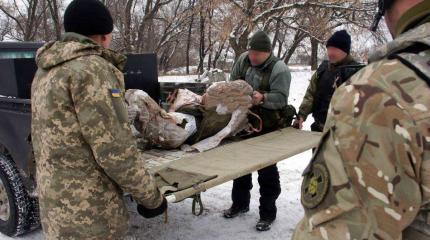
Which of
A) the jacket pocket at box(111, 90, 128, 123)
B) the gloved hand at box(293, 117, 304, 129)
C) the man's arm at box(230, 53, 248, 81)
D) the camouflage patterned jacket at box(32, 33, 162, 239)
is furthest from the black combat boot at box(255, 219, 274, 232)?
the jacket pocket at box(111, 90, 128, 123)

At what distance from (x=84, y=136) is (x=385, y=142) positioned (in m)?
1.41

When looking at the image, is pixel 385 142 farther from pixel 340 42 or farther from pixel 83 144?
pixel 340 42

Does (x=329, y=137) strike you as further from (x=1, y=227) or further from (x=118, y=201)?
(x=1, y=227)

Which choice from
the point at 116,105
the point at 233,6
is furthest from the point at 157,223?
the point at 233,6

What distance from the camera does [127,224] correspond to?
91.7 inches

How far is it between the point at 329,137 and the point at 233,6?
15839 millimetres

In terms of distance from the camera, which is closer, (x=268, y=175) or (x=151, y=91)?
(x=268, y=175)

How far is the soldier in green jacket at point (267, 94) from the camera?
3.96 metres

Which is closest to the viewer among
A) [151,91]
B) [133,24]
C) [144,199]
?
[144,199]

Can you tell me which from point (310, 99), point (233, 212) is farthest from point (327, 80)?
point (233, 212)

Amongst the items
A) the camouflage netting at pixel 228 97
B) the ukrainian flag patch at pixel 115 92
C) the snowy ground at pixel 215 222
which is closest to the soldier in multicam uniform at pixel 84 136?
the ukrainian flag patch at pixel 115 92

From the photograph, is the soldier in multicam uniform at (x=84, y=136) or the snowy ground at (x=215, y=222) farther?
the snowy ground at (x=215, y=222)

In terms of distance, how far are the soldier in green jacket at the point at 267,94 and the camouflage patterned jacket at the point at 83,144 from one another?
1.97m

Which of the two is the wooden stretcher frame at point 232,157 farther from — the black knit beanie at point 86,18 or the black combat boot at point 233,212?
the black knit beanie at point 86,18
